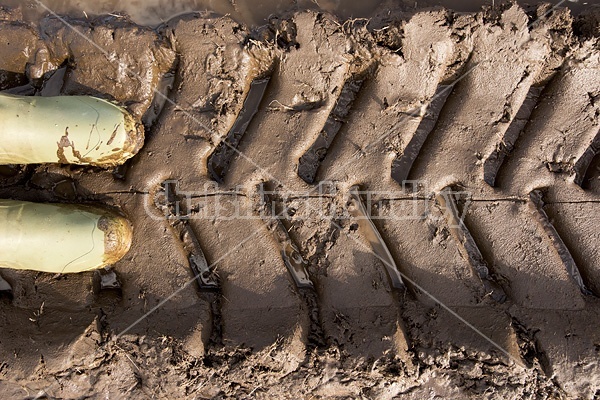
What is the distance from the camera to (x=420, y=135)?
3.29 metres

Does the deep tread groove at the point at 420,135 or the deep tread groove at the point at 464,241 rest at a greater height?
the deep tread groove at the point at 420,135

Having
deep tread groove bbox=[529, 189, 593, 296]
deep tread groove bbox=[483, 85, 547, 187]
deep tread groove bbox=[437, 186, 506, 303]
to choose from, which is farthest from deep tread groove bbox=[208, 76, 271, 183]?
deep tread groove bbox=[529, 189, 593, 296]

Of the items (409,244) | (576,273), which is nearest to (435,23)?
(409,244)

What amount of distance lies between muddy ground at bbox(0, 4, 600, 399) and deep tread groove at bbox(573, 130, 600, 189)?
0.04 feet

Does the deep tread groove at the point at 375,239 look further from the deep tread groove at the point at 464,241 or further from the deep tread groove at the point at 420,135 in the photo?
the deep tread groove at the point at 464,241

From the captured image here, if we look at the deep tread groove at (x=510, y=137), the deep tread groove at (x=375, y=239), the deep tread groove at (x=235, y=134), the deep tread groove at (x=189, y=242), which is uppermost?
the deep tread groove at (x=510, y=137)

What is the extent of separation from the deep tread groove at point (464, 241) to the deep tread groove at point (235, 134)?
5.22 feet

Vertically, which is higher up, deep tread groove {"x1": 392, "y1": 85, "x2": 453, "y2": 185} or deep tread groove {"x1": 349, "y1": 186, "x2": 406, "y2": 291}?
deep tread groove {"x1": 392, "y1": 85, "x2": 453, "y2": 185}

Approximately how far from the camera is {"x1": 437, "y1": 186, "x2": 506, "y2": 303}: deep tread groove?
319 cm

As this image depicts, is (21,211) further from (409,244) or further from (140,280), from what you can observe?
(409,244)

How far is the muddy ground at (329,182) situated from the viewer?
121 inches

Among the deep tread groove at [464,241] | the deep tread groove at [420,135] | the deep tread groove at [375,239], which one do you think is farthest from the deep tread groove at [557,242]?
the deep tread groove at [375,239]

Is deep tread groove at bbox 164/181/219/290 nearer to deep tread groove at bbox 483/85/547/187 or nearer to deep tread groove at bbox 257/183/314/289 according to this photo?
deep tread groove at bbox 257/183/314/289

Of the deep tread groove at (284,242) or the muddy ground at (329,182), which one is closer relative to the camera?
the muddy ground at (329,182)
